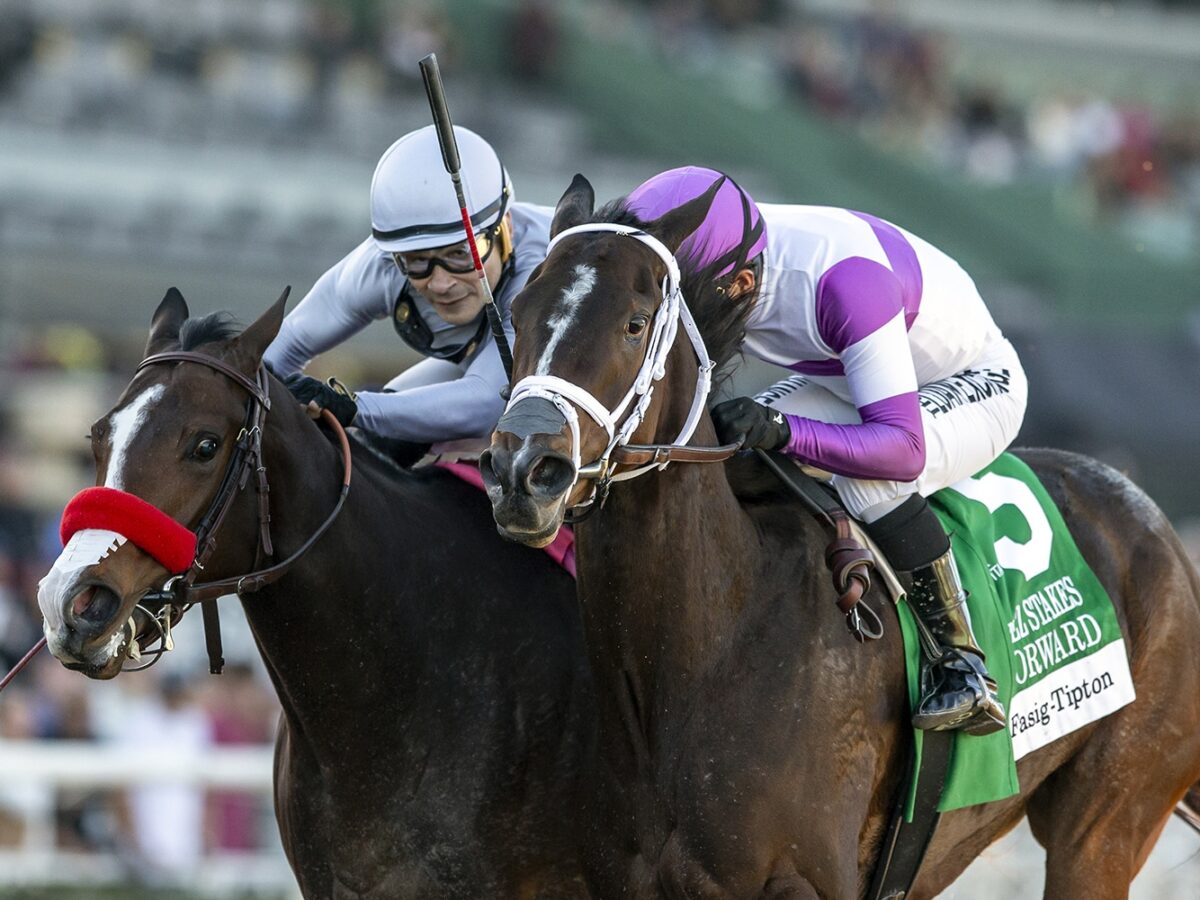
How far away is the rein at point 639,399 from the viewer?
3719 millimetres

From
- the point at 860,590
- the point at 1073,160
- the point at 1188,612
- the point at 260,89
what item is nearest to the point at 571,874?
the point at 860,590

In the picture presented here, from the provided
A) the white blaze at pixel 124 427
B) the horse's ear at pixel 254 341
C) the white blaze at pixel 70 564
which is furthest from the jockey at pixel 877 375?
the white blaze at pixel 70 564

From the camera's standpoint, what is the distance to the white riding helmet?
15.8ft

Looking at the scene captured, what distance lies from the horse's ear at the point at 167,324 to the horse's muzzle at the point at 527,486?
1166mm

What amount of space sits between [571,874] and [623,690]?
26.6 inches

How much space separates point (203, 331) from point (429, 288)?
702mm

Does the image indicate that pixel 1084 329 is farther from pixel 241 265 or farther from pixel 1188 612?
pixel 1188 612

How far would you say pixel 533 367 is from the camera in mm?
3805

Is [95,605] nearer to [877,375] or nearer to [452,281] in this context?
[452,281]

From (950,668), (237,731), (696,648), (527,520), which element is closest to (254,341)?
(527,520)

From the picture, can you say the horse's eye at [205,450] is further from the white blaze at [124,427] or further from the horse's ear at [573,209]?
the horse's ear at [573,209]

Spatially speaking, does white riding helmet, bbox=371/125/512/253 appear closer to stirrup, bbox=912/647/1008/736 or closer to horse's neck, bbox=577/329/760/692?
horse's neck, bbox=577/329/760/692

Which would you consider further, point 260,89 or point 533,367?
point 260,89

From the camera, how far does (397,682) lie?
473 centimetres
